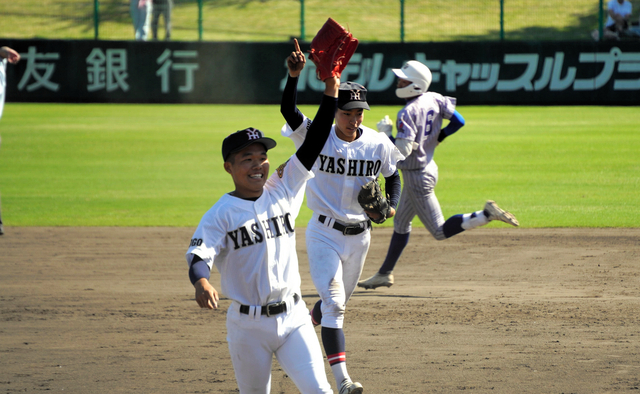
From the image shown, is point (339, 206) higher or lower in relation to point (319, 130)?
lower

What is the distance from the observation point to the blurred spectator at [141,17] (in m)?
25.3

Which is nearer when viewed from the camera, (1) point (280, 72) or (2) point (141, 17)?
(1) point (280, 72)

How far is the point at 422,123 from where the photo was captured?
7.39 m

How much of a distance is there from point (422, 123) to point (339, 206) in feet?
7.83

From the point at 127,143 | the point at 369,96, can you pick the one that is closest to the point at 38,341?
the point at 127,143

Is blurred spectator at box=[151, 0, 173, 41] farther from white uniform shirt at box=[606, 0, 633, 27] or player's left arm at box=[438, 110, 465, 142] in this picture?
player's left arm at box=[438, 110, 465, 142]

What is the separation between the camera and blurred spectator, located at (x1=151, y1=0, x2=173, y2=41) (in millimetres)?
25578

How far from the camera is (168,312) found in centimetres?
686

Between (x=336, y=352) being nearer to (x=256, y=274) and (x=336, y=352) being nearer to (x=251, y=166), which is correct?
(x=256, y=274)

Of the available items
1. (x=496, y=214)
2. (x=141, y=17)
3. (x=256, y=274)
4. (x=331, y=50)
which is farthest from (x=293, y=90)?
(x=141, y=17)

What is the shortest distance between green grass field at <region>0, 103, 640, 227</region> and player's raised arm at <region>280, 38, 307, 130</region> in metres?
5.83

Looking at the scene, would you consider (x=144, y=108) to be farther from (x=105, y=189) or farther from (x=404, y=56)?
(x=105, y=189)

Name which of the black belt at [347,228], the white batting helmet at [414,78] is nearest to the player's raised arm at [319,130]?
the black belt at [347,228]

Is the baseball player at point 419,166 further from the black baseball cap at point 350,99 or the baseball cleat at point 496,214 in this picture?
the black baseball cap at point 350,99
